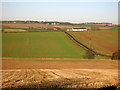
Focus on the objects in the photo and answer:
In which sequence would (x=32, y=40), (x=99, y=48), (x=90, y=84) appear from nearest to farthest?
(x=90, y=84), (x=99, y=48), (x=32, y=40)

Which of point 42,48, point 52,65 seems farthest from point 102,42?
point 52,65

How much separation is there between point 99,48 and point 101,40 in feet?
24.1

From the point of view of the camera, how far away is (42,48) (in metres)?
38.6

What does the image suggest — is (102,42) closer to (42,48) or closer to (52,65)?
(42,48)

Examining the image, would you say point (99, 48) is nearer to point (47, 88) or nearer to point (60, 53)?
point (60, 53)

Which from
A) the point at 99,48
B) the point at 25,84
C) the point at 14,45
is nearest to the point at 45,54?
the point at 14,45

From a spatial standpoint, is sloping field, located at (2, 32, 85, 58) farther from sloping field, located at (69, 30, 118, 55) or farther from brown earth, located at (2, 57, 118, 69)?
brown earth, located at (2, 57, 118, 69)

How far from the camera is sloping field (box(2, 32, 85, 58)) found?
34.2 meters

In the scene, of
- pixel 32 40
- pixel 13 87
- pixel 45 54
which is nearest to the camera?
pixel 13 87

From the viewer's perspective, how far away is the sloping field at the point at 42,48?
34.2m

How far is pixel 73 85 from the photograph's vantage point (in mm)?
10742

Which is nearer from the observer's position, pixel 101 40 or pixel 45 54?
pixel 45 54

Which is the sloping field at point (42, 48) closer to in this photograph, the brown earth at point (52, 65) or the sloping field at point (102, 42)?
the sloping field at point (102, 42)

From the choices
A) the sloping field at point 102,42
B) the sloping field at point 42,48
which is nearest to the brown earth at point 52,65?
the sloping field at point 42,48
